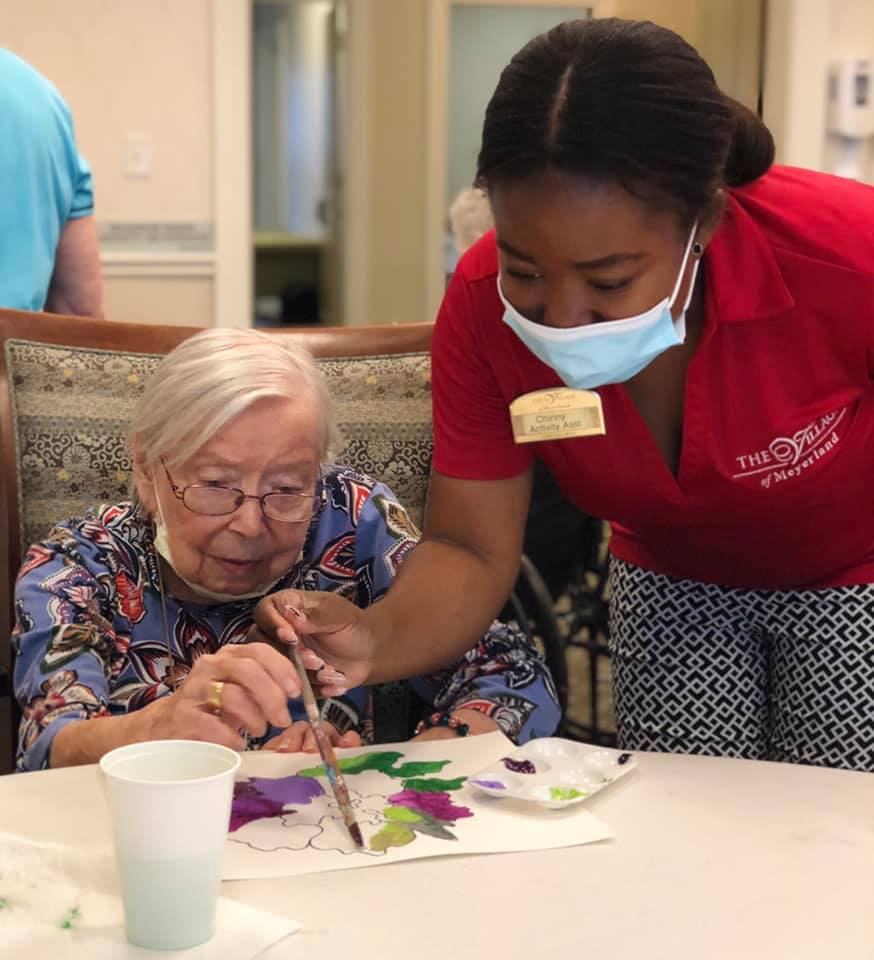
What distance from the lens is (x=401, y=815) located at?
3.45ft

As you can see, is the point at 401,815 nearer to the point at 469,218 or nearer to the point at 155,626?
the point at 155,626

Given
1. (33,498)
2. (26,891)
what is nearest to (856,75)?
(33,498)

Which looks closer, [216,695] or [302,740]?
[216,695]

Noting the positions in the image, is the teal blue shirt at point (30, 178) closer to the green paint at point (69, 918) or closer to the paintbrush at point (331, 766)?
the paintbrush at point (331, 766)

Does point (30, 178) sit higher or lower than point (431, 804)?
higher

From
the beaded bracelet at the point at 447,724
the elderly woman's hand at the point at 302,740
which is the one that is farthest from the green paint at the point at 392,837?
the beaded bracelet at the point at 447,724

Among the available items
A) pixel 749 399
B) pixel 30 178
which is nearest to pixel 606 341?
pixel 749 399

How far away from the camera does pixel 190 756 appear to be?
867 mm

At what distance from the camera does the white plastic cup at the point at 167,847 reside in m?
0.78

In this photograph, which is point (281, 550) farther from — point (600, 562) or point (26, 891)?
point (600, 562)

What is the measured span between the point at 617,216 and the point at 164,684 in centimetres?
73

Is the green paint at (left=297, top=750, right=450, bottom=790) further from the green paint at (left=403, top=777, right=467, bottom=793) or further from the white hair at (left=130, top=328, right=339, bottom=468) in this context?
the white hair at (left=130, top=328, right=339, bottom=468)

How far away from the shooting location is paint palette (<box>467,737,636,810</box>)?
1081mm

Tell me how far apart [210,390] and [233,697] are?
44cm
